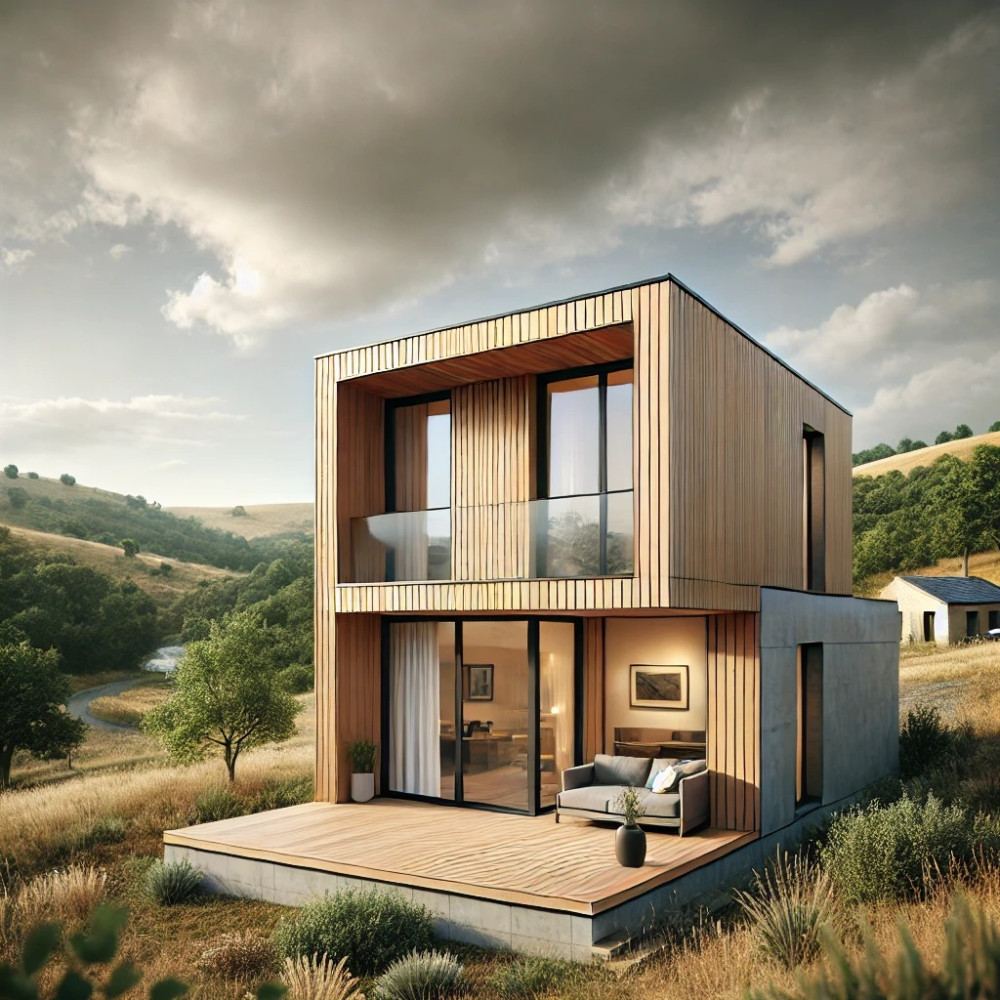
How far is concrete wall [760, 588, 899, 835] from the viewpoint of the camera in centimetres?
1116

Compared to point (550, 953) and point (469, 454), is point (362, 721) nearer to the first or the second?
point (469, 454)

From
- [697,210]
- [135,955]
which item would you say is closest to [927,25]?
[697,210]

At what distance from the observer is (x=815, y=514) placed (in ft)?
48.7

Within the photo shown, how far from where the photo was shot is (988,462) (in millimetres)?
45719

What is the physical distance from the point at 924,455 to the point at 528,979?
2664 inches

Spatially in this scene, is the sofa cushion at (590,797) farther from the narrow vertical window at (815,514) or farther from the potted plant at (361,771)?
the narrow vertical window at (815,514)

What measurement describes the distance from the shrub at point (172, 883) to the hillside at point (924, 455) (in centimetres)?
6102

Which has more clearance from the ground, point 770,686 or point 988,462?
point 988,462

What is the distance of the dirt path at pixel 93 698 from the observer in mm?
38344

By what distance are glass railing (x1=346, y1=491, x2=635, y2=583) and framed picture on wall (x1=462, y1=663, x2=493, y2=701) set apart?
47.3 inches

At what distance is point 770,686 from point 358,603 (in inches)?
212

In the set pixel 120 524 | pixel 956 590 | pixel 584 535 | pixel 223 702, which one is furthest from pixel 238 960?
pixel 120 524

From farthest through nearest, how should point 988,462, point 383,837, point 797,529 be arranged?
1. point 988,462
2. point 797,529
3. point 383,837

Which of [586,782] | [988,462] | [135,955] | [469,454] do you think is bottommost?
[135,955]
